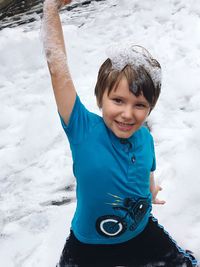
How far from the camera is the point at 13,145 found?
351 cm

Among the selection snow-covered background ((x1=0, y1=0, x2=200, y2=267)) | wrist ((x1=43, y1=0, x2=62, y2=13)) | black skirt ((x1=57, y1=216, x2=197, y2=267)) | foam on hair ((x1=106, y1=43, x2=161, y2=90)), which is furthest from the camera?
snow-covered background ((x1=0, y1=0, x2=200, y2=267))

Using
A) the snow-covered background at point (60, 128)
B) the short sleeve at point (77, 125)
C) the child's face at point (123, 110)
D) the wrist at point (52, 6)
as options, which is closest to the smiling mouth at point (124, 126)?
the child's face at point (123, 110)

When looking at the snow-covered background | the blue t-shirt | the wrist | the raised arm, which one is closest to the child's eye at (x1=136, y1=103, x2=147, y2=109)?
the blue t-shirt

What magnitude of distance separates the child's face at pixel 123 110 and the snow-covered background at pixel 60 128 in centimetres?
98

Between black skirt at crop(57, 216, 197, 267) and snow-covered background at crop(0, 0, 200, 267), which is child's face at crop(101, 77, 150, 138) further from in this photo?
snow-covered background at crop(0, 0, 200, 267)

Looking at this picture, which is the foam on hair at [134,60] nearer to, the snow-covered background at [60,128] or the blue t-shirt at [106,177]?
the blue t-shirt at [106,177]

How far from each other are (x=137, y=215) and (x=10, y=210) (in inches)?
48.5

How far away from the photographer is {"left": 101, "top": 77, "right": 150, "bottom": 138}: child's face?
5.62 feet

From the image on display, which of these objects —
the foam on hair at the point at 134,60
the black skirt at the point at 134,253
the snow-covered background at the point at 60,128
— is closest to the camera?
the foam on hair at the point at 134,60

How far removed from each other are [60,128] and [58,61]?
2.02m

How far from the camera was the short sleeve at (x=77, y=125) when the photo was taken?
67.6 inches

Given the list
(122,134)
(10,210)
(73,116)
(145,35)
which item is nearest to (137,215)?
(122,134)

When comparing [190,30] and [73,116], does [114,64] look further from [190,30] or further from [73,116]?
[190,30]

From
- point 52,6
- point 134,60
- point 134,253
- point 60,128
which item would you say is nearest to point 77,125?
point 134,60
